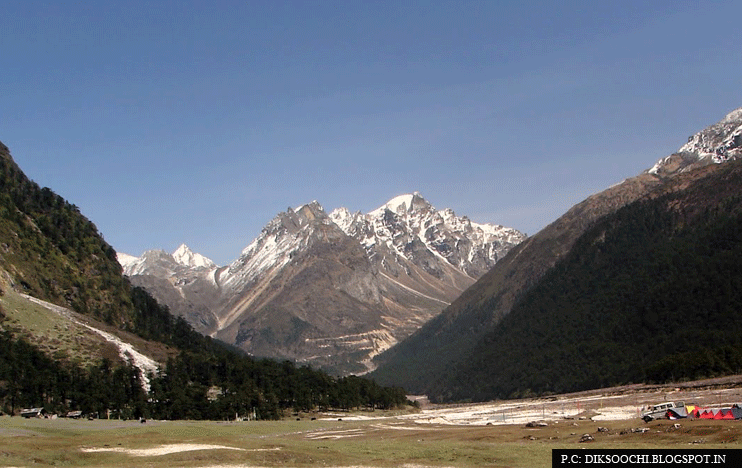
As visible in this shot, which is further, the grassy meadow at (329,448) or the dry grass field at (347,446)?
the dry grass field at (347,446)

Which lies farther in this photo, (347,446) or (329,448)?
(347,446)

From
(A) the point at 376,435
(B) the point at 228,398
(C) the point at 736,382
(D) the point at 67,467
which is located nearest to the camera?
(D) the point at 67,467

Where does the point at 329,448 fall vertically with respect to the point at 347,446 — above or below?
above

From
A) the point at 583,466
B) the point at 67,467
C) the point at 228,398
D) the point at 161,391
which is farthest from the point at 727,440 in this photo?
the point at 161,391

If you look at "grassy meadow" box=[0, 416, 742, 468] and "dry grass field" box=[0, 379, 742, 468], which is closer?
"grassy meadow" box=[0, 416, 742, 468]

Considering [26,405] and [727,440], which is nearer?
[727,440]

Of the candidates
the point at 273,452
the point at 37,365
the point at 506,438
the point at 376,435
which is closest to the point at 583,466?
the point at 273,452

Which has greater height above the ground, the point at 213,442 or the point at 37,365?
the point at 37,365

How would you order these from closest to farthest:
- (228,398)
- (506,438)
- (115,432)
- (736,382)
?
(506,438) < (115,432) < (736,382) < (228,398)

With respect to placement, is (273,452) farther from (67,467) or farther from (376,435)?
(376,435)

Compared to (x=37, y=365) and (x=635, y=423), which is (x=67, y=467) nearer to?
(x=635, y=423)
